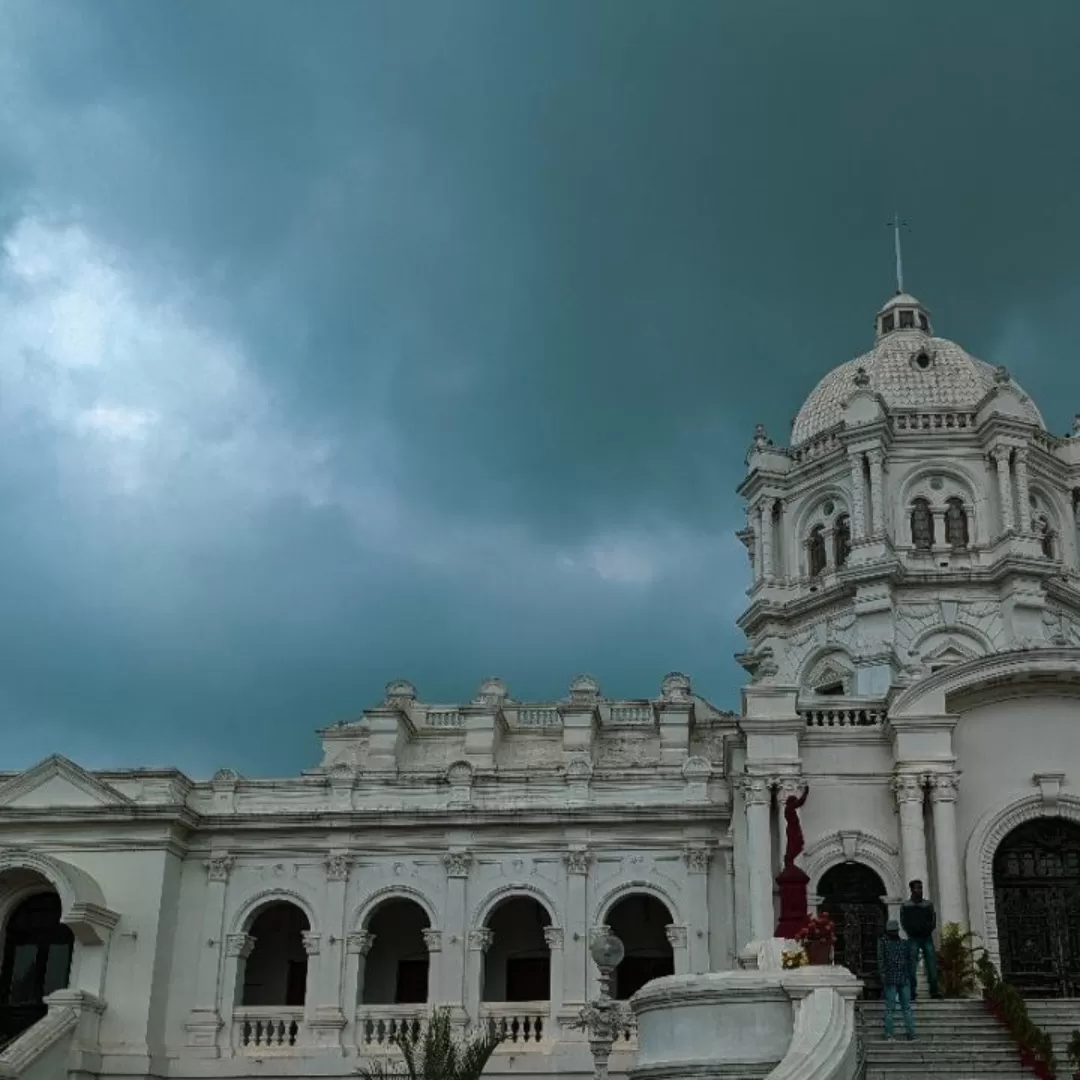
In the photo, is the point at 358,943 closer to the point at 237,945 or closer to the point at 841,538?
the point at 237,945

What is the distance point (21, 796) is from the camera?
108 feet

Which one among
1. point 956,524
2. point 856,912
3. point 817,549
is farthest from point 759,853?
point 956,524

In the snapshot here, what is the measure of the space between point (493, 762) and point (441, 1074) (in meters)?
18.6

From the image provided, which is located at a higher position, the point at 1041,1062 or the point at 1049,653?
the point at 1049,653

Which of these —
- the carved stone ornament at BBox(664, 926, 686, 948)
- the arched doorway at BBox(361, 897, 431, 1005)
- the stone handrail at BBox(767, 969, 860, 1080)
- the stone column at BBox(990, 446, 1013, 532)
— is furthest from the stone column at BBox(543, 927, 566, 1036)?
the stone column at BBox(990, 446, 1013, 532)

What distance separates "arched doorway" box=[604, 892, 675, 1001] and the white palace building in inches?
2.6

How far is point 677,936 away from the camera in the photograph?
1233 inches

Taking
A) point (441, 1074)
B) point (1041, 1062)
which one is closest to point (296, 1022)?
point (441, 1074)

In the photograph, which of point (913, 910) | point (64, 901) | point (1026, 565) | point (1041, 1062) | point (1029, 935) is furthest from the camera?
point (1026, 565)

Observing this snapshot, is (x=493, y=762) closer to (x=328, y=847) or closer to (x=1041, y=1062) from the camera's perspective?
(x=328, y=847)

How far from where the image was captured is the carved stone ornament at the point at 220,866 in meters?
32.9

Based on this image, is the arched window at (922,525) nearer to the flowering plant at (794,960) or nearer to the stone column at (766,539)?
the stone column at (766,539)

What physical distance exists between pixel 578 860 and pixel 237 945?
7759mm

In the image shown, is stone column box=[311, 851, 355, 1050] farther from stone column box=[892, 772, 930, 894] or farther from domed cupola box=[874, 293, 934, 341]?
domed cupola box=[874, 293, 934, 341]
